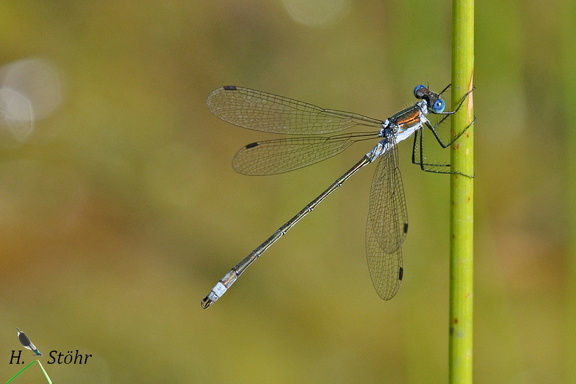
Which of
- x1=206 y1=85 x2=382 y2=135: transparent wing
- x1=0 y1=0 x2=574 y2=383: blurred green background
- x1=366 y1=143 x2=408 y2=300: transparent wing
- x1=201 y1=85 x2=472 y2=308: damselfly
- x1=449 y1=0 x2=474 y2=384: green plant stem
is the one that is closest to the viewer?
x1=449 y1=0 x2=474 y2=384: green plant stem

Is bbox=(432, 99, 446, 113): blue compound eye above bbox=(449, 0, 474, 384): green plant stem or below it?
above

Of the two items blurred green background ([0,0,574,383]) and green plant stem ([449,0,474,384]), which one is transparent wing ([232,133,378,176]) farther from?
green plant stem ([449,0,474,384])

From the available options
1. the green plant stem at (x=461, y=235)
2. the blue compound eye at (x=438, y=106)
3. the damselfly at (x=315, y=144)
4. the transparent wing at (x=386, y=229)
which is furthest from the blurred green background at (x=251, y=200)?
the green plant stem at (x=461, y=235)

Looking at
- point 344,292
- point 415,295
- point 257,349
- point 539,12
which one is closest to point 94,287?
point 257,349

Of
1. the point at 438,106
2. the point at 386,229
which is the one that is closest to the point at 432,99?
the point at 438,106

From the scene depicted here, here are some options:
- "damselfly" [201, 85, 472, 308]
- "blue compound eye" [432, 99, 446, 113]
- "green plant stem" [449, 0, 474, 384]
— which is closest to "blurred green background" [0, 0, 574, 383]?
"damselfly" [201, 85, 472, 308]

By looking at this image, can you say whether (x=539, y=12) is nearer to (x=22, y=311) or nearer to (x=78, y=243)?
(x=78, y=243)

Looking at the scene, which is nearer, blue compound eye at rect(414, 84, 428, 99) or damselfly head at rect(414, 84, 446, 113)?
damselfly head at rect(414, 84, 446, 113)
